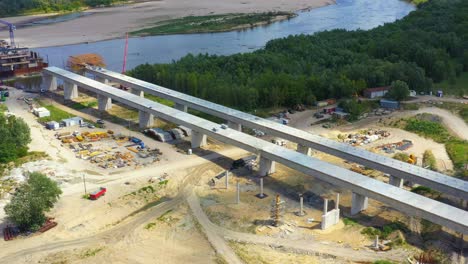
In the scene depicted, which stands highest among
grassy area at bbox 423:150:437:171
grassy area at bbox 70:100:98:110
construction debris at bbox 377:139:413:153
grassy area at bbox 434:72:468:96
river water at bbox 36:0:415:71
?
river water at bbox 36:0:415:71

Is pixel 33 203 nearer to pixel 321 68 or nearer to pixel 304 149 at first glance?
pixel 304 149

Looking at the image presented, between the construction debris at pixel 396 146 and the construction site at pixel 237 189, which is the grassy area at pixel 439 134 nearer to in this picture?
the construction site at pixel 237 189

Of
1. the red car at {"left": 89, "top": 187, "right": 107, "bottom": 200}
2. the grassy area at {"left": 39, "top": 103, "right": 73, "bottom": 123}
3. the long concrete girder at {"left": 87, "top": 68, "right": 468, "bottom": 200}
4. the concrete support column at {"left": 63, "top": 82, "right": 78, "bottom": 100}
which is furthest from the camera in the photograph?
the concrete support column at {"left": 63, "top": 82, "right": 78, "bottom": 100}

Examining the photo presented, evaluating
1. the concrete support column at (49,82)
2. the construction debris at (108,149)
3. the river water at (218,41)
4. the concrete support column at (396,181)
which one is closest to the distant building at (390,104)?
the concrete support column at (396,181)

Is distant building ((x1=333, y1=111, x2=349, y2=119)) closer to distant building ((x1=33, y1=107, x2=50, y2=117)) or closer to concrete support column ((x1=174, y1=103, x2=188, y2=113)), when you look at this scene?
concrete support column ((x1=174, y1=103, x2=188, y2=113))

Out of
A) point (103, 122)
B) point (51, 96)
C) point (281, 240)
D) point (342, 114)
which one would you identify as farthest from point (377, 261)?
point (51, 96)

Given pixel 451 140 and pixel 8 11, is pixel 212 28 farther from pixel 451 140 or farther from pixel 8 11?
pixel 451 140

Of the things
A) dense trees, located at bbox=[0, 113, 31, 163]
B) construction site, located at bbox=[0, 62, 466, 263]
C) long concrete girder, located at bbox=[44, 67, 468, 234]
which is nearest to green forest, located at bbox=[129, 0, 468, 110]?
construction site, located at bbox=[0, 62, 466, 263]
